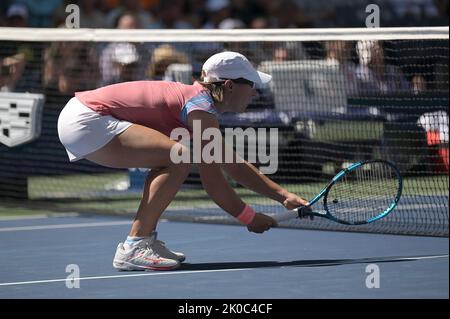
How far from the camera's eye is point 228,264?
262 inches

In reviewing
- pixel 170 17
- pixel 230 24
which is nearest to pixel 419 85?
pixel 230 24

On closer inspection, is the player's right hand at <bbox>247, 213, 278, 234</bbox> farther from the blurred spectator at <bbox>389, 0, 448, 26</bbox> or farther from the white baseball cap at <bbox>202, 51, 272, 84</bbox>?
the blurred spectator at <bbox>389, 0, 448, 26</bbox>

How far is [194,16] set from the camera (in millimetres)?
16062

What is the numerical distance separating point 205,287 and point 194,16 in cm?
1053

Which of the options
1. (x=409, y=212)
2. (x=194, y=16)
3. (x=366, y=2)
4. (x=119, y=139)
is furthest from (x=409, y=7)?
(x=119, y=139)

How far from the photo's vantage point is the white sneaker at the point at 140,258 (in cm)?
637

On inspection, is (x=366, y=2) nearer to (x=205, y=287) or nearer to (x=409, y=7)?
(x=409, y=7)

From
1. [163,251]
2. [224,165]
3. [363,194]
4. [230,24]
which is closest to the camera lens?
[224,165]

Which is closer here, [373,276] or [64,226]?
[373,276]

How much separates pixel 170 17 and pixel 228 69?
9.49 metres

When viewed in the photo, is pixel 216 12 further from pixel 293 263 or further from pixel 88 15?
pixel 293 263

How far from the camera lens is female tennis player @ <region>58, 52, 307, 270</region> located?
20.5ft

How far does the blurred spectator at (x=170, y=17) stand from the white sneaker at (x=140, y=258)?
9307mm

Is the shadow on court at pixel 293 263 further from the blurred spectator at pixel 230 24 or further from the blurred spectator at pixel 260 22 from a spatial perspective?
the blurred spectator at pixel 260 22
